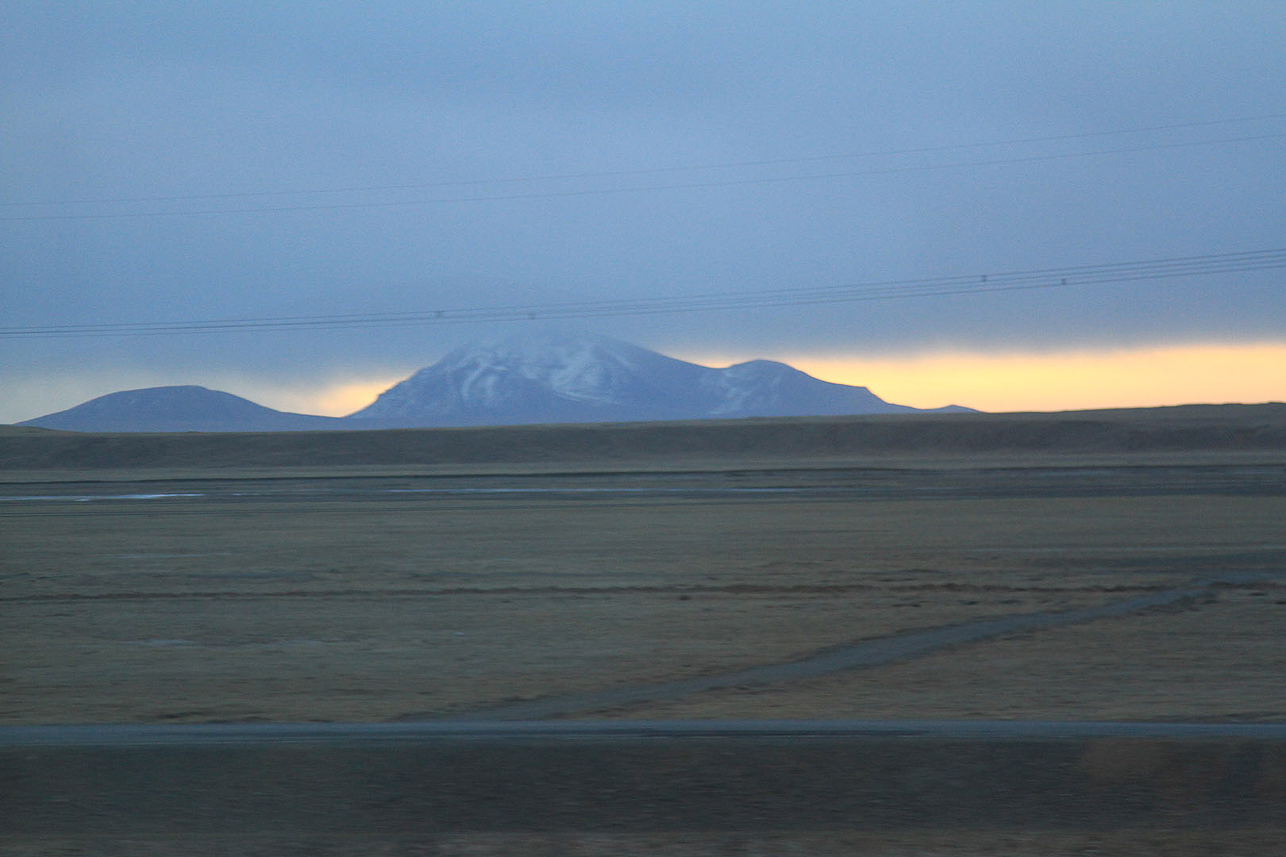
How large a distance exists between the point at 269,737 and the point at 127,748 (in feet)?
2.41

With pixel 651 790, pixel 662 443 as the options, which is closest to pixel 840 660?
pixel 651 790

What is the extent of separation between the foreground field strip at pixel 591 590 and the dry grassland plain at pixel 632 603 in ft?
0.28

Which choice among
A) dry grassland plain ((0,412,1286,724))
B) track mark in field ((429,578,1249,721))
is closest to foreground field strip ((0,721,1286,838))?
dry grassland plain ((0,412,1286,724))

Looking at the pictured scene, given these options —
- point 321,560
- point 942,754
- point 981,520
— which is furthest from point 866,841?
point 981,520

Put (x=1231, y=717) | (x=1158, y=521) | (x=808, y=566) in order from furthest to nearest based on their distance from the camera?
(x=1158, y=521), (x=808, y=566), (x=1231, y=717)

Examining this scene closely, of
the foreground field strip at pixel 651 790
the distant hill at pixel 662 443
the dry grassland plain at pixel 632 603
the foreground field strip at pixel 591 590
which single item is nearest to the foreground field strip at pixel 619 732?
the foreground field strip at pixel 651 790

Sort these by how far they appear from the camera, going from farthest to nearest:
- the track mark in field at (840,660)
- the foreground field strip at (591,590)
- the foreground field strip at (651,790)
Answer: the foreground field strip at (591,590) → the track mark in field at (840,660) → the foreground field strip at (651,790)

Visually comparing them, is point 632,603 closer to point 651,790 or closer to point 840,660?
point 840,660

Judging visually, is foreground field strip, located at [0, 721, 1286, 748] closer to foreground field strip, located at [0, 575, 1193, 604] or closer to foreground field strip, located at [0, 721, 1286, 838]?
foreground field strip, located at [0, 721, 1286, 838]

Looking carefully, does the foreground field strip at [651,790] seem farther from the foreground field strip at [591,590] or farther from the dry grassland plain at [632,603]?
the foreground field strip at [591,590]

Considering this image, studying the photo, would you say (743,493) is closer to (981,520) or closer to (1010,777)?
(981,520)

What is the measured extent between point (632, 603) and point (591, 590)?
1342 mm

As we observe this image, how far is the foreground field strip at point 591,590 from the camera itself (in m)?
14.9

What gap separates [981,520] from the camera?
2575 centimetres
